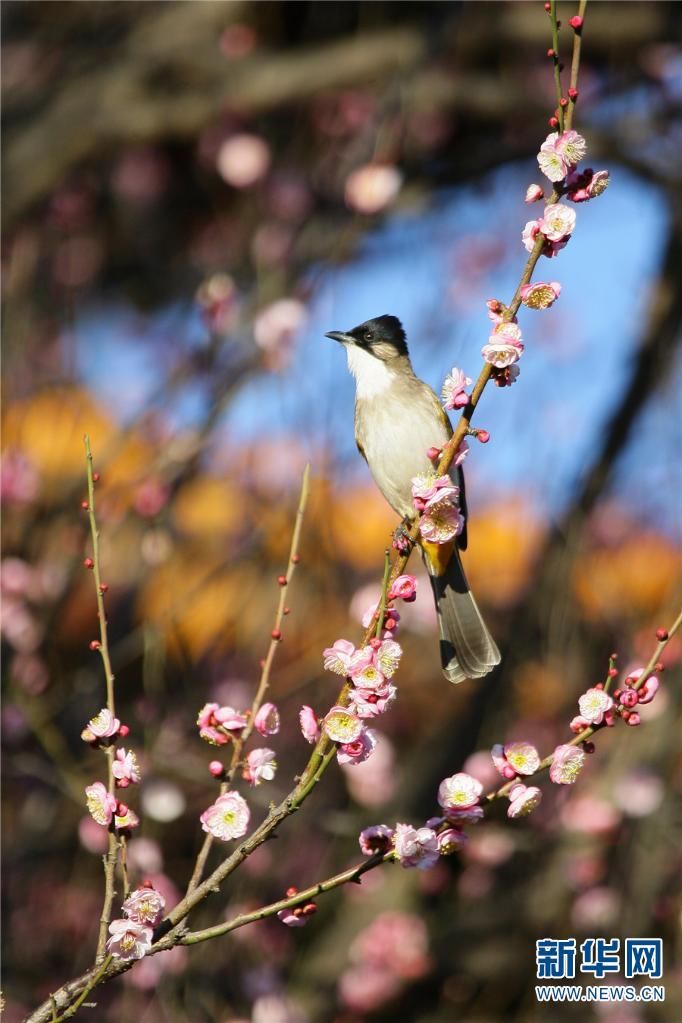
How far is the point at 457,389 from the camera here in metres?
1.67

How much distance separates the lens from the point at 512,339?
5.12ft

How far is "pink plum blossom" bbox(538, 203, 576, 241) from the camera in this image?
60.7 inches

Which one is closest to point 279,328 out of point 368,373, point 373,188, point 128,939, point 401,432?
point 368,373

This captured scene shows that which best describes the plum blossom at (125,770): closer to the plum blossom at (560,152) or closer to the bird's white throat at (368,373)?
the plum blossom at (560,152)

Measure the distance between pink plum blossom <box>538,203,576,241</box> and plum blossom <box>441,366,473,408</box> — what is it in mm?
242

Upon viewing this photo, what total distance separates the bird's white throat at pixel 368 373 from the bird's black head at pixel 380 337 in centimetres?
3

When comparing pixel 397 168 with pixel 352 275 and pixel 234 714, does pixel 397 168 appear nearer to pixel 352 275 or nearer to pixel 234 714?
pixel 352 275

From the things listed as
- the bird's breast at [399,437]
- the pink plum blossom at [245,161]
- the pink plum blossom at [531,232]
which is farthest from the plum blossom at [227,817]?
the pink plum blossom at [245,161]

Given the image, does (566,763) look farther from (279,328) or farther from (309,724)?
(279,328)

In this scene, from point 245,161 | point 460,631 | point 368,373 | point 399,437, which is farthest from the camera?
point 245,161

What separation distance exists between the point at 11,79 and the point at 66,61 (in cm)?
29

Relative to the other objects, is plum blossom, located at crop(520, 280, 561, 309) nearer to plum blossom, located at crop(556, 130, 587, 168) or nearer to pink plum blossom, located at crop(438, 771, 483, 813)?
plum blossom, located at crop(556, 130, 587, 168)

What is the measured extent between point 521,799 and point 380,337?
5.99 feet

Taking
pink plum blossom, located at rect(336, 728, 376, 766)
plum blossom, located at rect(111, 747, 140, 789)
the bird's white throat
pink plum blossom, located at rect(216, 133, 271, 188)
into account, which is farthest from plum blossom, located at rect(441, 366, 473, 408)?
pink plum blossom, located at rect(216, 133, 271, 188)
